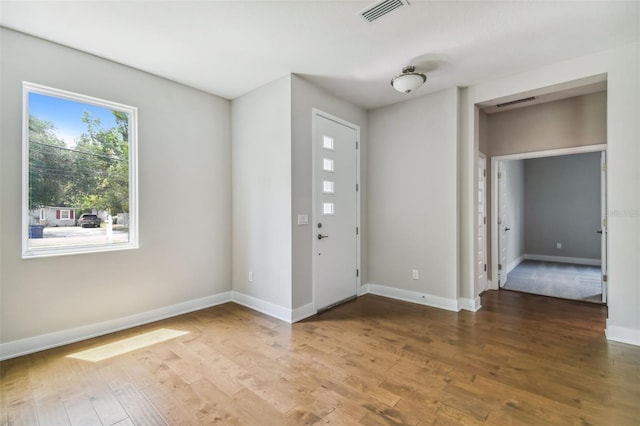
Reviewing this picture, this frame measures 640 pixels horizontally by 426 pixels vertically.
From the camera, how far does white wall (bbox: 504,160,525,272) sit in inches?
242

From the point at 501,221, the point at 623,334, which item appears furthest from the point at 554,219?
the point at 623,334

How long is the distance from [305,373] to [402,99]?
12.2 feet

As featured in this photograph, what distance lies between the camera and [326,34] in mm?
2652

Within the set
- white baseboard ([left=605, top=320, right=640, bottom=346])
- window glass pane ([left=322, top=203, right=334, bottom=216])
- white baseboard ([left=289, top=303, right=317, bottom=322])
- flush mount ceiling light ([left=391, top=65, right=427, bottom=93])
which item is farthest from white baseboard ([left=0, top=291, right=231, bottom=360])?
white baseboard ([left=605, top=320, right=640, bottom=346])

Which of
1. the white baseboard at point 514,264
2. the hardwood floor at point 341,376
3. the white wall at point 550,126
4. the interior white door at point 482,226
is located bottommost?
the hardwood floor at point 341,376

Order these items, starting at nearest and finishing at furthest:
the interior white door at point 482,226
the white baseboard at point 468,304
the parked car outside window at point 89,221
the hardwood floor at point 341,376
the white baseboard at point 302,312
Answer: the hardwood floor at point 341,376 → the parked car outside window at point 89,221 → the white baseboard at point 302,312 → the white baseboard at point 468,304 → the interior white door at point 482,226

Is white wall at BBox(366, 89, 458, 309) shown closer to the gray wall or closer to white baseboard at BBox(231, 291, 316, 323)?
white baseboard at BBox(231, 291, 316, 323)

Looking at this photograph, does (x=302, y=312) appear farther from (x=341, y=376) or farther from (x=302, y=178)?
(x=302, y=178)

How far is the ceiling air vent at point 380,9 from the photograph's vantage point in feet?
7.34

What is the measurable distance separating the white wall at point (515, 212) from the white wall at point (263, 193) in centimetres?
482

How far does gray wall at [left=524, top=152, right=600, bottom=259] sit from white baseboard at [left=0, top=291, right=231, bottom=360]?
308 inches

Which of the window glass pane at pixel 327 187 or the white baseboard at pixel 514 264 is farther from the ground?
the window glass pane at pixel 327 187

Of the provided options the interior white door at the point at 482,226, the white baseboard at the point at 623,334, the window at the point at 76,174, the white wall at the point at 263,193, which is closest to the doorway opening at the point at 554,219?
the interior white door at the point at 482,226

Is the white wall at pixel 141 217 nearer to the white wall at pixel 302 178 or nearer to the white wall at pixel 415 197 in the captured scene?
the white wall at pixel 302 178
